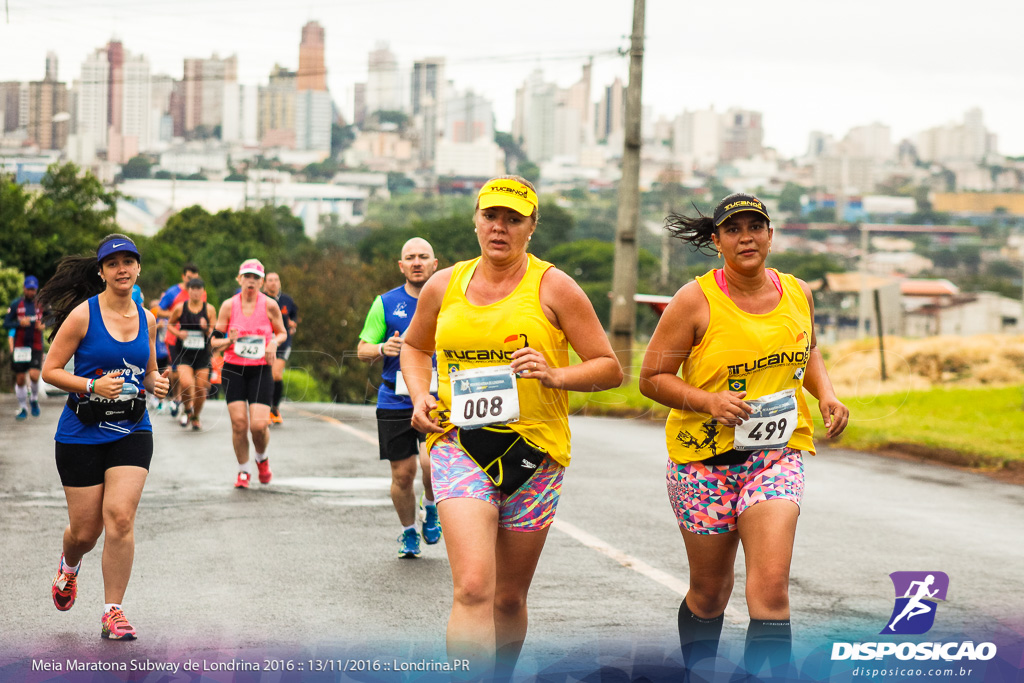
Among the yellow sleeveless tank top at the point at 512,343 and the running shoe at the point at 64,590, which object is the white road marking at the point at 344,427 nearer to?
the running shoe at the point at 64,590

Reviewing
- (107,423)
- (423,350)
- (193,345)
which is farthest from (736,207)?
(193,345)

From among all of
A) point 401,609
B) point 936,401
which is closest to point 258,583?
point 401,609

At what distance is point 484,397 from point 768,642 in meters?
1.41

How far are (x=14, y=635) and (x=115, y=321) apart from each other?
5.21ft

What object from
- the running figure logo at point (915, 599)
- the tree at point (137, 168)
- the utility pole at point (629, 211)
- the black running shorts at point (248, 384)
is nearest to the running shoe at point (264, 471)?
the black running shorts at point (248, 384)

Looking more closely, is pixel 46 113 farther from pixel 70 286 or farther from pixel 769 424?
pixel 769 424

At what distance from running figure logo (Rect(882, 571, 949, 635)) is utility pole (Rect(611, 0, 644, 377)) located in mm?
14623

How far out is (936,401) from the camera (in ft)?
71.5

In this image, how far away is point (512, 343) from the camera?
4.84 meters

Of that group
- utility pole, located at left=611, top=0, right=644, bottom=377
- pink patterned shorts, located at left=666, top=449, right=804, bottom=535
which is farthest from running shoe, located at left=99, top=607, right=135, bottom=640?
utility pole, located at left=611, top=0, right=644, bottom=377

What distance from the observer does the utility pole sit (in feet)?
73.6

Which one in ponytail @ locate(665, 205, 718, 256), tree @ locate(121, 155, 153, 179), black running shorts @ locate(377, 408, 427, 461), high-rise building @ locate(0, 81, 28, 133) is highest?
tree @ locate(121, 155, 153, 179)

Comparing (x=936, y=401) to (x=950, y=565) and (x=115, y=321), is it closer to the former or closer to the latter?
(x=950, y=565)

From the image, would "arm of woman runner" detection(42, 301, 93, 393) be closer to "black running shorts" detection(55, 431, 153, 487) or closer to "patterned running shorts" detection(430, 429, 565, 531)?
"black running shorts" detection(55, 431, 153, 487)
